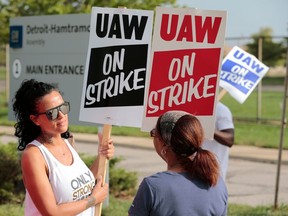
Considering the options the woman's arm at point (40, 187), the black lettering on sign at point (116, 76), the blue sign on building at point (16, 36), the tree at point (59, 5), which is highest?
the tree at point (59, 5)

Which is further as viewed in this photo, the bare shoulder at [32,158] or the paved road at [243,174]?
the paved road at [243,174]

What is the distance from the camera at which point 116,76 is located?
Result: 4.66 metres

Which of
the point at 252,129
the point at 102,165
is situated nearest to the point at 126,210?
the point at 102,165

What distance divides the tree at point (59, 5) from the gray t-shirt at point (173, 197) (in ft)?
56.3

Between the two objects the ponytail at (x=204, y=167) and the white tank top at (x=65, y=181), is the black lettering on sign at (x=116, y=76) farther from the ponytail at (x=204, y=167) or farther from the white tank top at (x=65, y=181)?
the ponytail at (x=204, y=167)

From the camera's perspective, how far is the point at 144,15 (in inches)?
183

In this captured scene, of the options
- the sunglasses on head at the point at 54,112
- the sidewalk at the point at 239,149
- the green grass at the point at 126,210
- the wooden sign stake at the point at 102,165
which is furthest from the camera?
the sidewalk at the point at 239,149

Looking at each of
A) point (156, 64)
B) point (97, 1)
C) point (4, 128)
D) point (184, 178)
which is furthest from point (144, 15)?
point (4, 128)

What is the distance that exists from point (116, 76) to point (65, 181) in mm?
1214

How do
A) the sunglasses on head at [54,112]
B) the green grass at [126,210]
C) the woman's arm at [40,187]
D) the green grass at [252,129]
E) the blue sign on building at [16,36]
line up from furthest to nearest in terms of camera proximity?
the green grass at [252,129] → the blue sign on building at [16,36] → the green grass at [126,210] → the sunglasses on head at [54,112] → the woman's arm at [40,187]

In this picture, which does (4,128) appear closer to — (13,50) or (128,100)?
(13,50)

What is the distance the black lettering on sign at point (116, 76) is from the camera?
464 centimetres

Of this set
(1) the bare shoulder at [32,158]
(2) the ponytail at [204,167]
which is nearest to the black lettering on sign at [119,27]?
(1) the bare shoulder at [32,158]

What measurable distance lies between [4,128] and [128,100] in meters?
18.4
